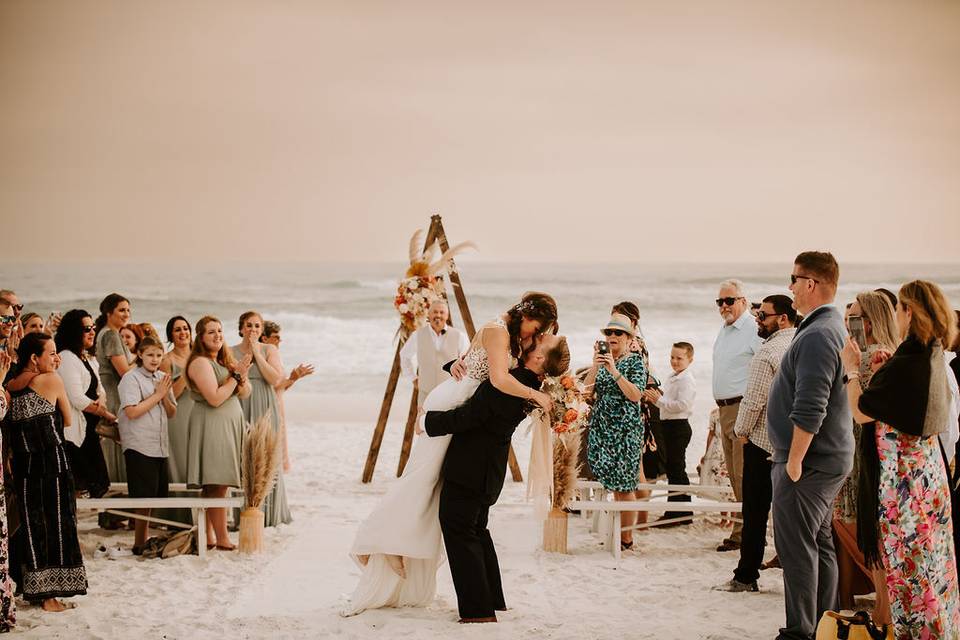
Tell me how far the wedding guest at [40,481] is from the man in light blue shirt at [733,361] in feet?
13.6

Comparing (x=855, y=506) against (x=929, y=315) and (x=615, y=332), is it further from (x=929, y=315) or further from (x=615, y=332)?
(x=615, y=332)

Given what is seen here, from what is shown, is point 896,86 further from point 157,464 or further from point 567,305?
point 157,464

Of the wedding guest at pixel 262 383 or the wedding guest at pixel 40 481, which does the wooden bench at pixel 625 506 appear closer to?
the wedding guest at pixel 262 383

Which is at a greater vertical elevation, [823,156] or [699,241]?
[823,156]

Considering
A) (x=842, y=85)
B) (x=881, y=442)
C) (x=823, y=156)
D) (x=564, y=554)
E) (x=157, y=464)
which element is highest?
(x=842, y=85)

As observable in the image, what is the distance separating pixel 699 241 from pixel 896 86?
7.90 meters

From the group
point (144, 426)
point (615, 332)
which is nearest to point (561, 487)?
point (615, 332)

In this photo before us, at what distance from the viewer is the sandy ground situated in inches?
183

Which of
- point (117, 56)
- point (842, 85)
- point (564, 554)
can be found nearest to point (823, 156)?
point (842, 85)

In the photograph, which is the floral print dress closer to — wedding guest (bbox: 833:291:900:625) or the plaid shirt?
wedding guest (bbox: 833:291:900:625)

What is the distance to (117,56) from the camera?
26891 millimetres

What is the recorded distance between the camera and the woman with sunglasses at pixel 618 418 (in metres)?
6.40

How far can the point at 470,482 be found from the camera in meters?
4.68

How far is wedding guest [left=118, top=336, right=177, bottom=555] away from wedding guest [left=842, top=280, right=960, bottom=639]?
14.5 ft
